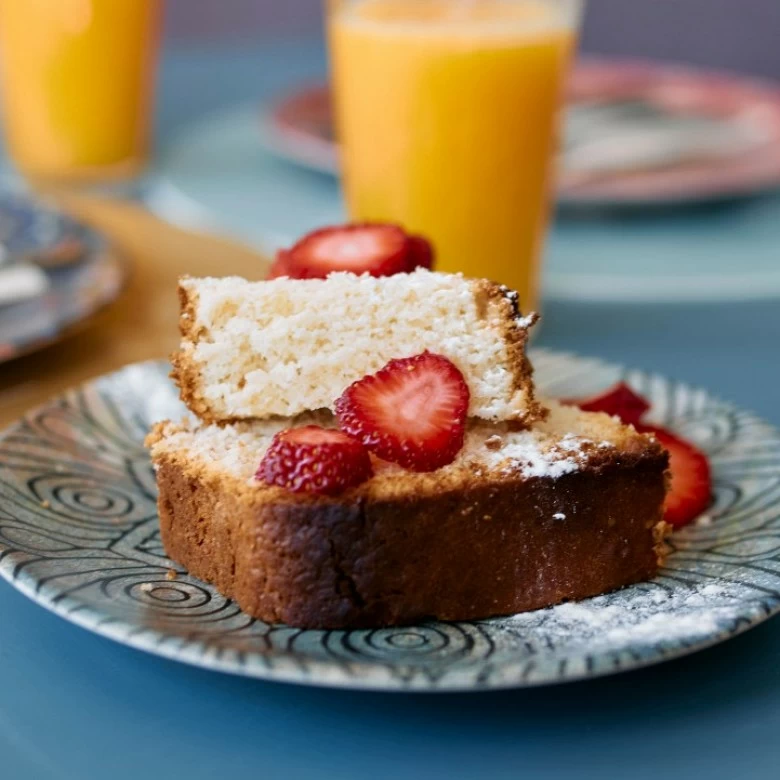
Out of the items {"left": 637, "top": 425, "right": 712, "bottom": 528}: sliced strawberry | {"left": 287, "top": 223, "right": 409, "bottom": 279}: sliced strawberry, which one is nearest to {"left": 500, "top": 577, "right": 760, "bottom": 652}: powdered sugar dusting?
Answer: {"left": 637, "top": 425, "right": 712, "bottom": 528}: sliced strawberry

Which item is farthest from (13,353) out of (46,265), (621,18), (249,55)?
(621,18)

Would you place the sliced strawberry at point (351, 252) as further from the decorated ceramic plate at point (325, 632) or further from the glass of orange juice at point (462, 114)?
the glass of orange juice at point (462, 114)

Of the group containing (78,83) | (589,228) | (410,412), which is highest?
(78,83)

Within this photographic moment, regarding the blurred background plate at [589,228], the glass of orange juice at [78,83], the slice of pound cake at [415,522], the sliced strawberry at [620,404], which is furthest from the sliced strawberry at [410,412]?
the glass of orange juice at [78,83]

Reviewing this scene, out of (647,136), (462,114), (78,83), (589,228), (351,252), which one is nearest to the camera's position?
(351,252)

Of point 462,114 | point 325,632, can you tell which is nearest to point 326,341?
point 325,632

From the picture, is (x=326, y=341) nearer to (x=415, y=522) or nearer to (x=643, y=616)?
(x=415, y=522)
